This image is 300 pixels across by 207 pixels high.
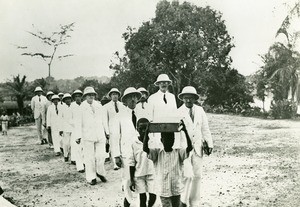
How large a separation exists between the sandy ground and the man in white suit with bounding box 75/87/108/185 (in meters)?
0.23

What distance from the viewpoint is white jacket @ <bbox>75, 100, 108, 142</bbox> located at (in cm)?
666

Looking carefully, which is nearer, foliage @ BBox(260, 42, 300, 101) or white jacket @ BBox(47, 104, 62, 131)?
white jacket @ BBox(47, 104, 62, 131)

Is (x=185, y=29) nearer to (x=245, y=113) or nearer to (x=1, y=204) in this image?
(x=245, y=113)

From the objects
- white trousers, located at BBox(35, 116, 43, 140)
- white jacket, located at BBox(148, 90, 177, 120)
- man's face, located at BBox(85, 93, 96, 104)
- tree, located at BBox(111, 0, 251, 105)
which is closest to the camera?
white jacket, located at BBox(148, 90, 177, 120)

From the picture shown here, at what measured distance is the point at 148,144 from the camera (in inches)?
182

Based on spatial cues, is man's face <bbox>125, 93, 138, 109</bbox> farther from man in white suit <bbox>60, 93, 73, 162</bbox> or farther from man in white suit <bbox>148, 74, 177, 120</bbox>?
man in white suit <bbox>60, 93, 73, 162</bbox>

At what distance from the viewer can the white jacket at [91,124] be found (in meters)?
6.66

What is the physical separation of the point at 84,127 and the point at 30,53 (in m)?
7.73

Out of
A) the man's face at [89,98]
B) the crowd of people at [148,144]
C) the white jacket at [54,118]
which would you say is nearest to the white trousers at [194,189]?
the crowd of people at [148,144]

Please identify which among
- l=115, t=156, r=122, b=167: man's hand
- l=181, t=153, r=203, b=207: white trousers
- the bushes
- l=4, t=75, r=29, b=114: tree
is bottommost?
l=181, t=153, r=203, b=207: white trousers

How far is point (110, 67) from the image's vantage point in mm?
21734

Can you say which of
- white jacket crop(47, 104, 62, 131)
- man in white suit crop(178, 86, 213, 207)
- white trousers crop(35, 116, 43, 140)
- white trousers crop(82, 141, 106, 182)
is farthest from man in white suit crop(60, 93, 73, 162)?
man in white suit crop(178, 86, 213, 207)

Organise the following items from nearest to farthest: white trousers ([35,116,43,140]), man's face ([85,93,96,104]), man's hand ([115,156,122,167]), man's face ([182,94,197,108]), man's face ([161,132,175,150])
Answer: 1. man's face ([161,132,175,150])
2. man's hand ([115,156,122,167])
3. man's face ([182,94,197,108])
4. man's face ([85,93,96,104])
5. white trousers ([35,116,43,140])

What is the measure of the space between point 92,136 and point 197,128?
2298 mm
